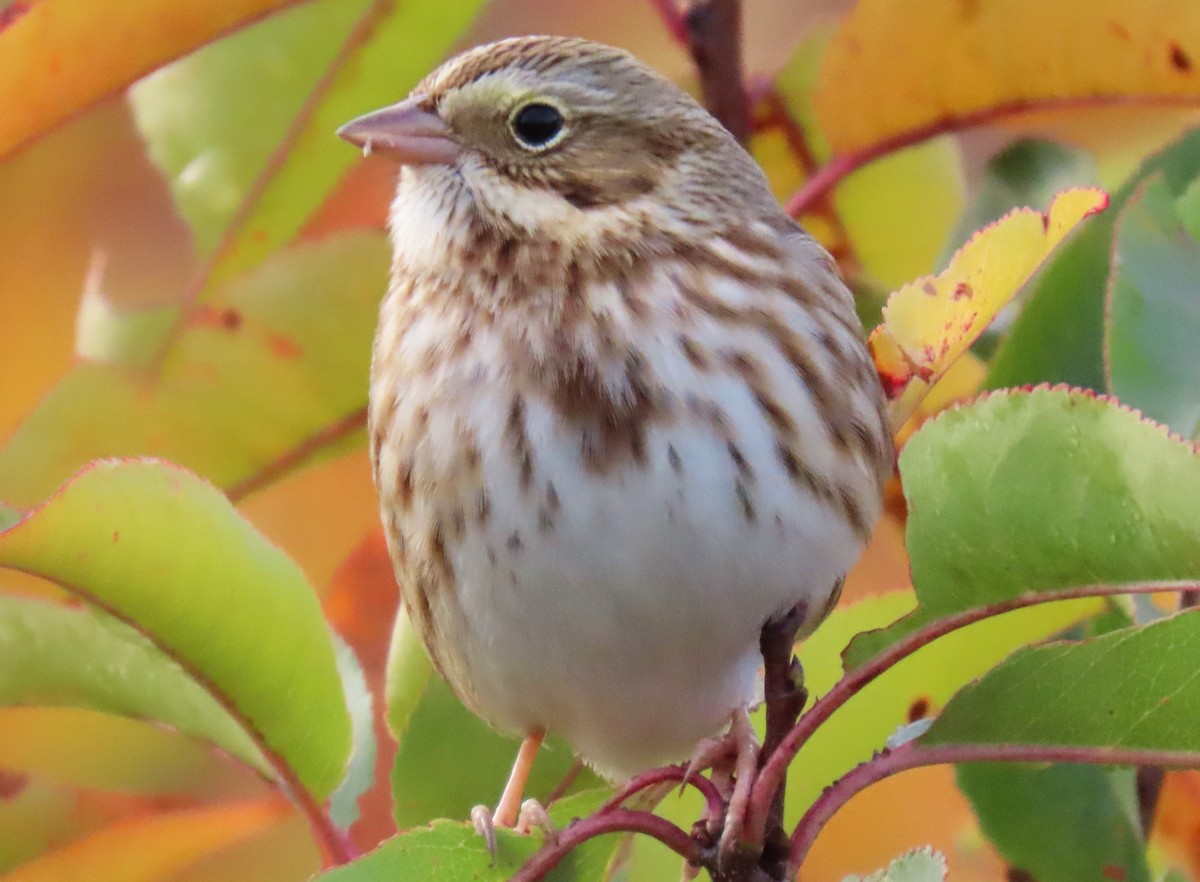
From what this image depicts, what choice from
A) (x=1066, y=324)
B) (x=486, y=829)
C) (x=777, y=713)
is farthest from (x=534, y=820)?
(x=1066, y=324)

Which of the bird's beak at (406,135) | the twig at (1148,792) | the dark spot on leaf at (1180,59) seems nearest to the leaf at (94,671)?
the bird's beak at (406,135)

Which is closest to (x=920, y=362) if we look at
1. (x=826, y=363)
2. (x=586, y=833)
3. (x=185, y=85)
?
(x=826, y=363)

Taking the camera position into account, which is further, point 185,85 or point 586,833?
point 185,85

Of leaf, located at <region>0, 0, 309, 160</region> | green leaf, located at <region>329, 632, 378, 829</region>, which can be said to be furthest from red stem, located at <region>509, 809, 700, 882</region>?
leaf, located at <region>0, 0, 309, 160</region>

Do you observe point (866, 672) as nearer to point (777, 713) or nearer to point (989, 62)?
point (777, 713)

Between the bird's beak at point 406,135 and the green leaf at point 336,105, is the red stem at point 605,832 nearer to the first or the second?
the bird's beak at point 406,135

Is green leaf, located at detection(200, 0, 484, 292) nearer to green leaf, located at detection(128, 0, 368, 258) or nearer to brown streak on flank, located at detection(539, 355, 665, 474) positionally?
green leaf, located at detection(128, 0, 368, 258)

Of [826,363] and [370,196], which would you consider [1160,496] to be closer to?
[826,363]
